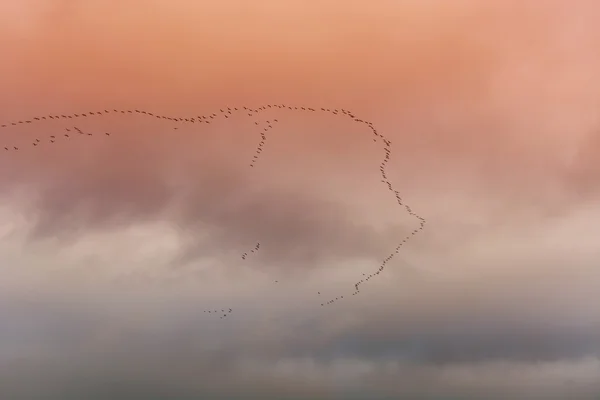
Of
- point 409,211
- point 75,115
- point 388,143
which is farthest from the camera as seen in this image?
point 409,211

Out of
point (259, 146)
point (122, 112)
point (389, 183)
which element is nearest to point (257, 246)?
point (259, 146)

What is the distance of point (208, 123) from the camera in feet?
61.2

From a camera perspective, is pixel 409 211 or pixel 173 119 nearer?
pixel 173 119

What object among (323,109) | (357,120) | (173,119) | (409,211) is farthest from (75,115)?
(409,211)

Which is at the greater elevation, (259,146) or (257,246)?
(259,146)

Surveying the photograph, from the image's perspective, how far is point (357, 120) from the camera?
61.4 ft

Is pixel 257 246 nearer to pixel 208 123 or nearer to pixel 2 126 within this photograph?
pixel 208 123

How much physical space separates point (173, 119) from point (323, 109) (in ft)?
17.6

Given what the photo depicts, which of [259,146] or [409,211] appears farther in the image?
[409,211]

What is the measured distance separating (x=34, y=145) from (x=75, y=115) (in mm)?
2184

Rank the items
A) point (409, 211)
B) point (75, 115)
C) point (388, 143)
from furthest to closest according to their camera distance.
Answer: point (409, 211), point (388, 143), point (75, 115)

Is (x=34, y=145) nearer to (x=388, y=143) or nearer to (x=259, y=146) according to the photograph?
(x=259, y=146)

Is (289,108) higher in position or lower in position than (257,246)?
higher

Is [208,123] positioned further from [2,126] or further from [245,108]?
[2,126]
